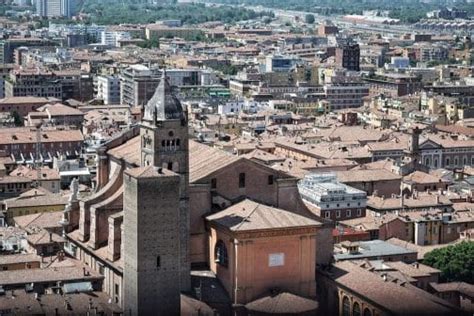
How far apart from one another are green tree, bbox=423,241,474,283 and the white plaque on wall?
669 centimetres

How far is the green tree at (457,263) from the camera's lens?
34.3 metres

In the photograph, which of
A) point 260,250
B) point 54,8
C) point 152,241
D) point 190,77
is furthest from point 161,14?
point 152,241

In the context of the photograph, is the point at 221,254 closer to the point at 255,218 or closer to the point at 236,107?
the point at 255,218

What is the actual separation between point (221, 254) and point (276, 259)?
4.67 feet

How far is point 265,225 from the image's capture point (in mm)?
29172

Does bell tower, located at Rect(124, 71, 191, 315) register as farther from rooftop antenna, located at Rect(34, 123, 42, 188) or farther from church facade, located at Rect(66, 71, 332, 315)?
rooftop antenna, located at Rect(34, 123, 42, 188)

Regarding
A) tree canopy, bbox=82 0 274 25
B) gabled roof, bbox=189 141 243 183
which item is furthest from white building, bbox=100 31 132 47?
gabled roof, bbox=189 141 243 183

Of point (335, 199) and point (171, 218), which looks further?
point (335, 199)

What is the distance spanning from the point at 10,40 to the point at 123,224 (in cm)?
8369

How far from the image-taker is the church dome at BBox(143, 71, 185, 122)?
29.5 m

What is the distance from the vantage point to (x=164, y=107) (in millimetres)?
29578

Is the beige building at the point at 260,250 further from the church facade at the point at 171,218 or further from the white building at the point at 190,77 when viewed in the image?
the white building at the point at 190,77

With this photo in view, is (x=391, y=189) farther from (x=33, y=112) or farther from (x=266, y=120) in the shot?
(x=33, y=112)

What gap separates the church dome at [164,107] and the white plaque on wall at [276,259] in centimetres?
414
